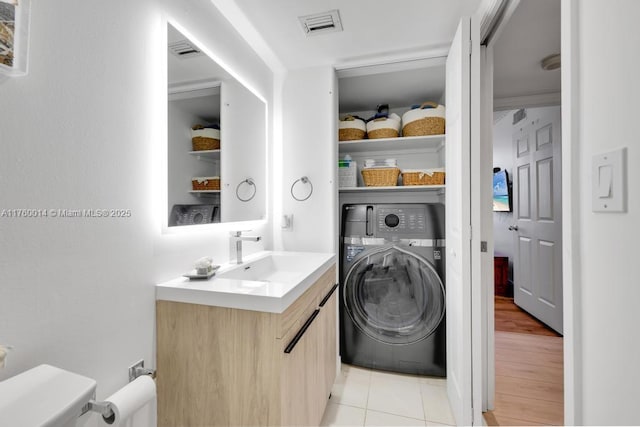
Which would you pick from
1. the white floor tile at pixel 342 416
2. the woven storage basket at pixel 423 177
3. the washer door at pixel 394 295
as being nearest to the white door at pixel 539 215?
the woven storage basket at pixel 423 177

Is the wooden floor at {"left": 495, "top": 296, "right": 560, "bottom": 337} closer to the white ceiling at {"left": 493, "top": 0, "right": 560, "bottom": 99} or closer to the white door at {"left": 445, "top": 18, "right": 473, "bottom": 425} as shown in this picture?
the white door at {"left": 445, "top": 18, "right": 473, "bottom": 425}

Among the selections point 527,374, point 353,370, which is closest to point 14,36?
point 353,370

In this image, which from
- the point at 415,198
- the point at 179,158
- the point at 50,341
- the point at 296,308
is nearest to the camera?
the point at 50,341

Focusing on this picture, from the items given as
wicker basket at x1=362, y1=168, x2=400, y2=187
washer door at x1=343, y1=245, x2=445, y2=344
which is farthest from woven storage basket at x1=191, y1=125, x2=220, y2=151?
washer door at x1=343, y1=245, x2=445, y2=344

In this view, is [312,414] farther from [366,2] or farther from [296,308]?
[366,2]

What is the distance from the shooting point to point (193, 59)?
1276mm

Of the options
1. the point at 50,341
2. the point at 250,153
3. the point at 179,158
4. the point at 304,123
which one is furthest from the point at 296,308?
the point at 304,123

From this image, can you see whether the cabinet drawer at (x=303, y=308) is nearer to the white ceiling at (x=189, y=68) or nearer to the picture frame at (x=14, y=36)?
the picture frame at (x=14, y=36)

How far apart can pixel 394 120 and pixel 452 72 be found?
63 centimetres

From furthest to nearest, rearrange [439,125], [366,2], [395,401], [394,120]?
[394,120] → [439,125] → [395,401] → [366,2]

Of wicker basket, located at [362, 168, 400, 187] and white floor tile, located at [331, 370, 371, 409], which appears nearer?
white floor tile, located at [331, 370, 371, 409]

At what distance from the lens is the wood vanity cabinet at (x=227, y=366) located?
0.95 meters

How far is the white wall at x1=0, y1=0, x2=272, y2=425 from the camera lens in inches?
26.6

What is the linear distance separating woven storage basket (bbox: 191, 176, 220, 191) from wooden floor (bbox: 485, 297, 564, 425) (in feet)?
7.01
